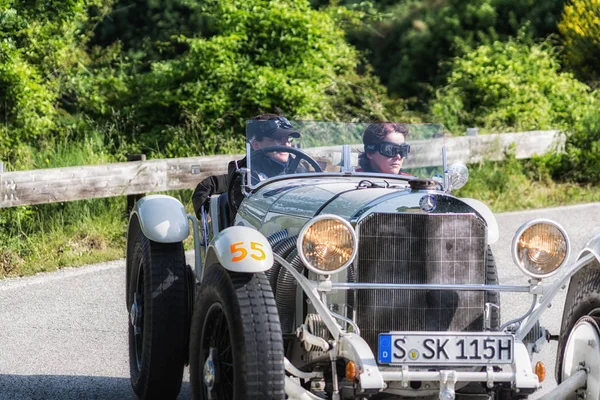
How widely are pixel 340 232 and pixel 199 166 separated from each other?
20.5 feet

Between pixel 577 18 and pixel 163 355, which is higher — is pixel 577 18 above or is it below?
above

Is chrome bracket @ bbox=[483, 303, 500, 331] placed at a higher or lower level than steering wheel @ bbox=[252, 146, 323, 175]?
lower

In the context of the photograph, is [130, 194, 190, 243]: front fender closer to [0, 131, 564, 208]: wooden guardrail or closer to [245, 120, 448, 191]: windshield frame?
[245, 120, 448, 191]: windshield frame

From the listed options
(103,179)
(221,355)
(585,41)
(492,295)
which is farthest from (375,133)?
(585,41)

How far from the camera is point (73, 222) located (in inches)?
400

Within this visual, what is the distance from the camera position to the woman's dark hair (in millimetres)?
5859

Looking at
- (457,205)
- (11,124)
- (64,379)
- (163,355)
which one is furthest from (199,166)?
(457,205)

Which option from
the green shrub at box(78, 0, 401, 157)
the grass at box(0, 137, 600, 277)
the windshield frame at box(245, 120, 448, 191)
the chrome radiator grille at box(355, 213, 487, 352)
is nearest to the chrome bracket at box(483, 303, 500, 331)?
the chrome radiator grille at box(355, 213, 487, 352)

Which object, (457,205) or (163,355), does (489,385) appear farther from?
(163,355)

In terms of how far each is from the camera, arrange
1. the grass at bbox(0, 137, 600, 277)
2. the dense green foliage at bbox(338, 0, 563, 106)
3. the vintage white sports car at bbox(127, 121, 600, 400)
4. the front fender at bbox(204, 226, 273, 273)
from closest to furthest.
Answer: the vintage white sports car at bbox(127, 121, 600, 400), the front fender at bbox(204, 226, 273, 273), the grass at bbox(0, 137, 600, 277), the dense green foliage at bbox(338, 0, 563, 106)

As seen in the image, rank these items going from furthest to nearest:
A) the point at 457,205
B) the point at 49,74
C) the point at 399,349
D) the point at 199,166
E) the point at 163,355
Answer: the point at 49,74 < the point at 199,166 < the point at 163,355 < the point at 457,205 < the point at 399,349

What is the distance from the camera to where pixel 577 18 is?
21297 mm

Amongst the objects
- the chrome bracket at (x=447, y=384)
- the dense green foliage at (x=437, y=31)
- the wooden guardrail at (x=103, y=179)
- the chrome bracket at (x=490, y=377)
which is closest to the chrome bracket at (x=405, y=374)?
the chrome bracket at (x=447, y=384)

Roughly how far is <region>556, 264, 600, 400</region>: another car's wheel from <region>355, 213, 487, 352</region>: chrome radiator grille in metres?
0.61
